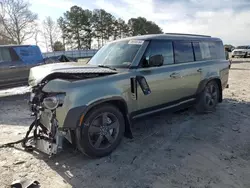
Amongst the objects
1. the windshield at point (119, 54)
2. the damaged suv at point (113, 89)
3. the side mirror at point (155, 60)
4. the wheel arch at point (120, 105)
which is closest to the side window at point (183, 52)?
the damaged suv at point (113, 89)

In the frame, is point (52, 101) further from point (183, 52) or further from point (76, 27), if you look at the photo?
point (76, 27)

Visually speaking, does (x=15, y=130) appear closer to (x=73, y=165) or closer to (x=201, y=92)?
(x=73, y=165)

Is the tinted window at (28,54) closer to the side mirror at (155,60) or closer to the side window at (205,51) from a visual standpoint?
the side window at (205,51)

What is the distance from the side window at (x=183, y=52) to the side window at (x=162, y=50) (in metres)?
0.17

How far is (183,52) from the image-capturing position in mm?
5211

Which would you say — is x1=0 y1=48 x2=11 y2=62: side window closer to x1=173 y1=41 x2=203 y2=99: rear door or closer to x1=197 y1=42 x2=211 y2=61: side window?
x1=173 y1=41 x2=203 y2=99: rear door

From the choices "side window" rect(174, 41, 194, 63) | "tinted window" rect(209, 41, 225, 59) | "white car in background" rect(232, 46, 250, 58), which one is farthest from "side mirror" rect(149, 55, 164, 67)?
"white car in background" rect(232, 46, 250, 58)

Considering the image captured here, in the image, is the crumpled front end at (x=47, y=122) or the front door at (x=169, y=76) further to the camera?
the front door at (x=169, y=76)

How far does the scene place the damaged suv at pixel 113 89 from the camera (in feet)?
11.2

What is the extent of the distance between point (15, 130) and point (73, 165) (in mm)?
2328

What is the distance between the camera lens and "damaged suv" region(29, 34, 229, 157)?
341 centimetres

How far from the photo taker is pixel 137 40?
15.0 ft

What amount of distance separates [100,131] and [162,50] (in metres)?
2.08

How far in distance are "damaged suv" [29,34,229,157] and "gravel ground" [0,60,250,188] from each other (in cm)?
30
